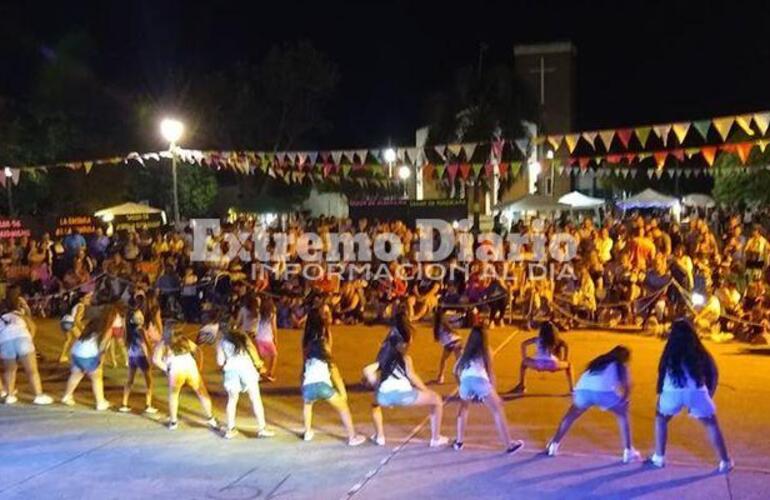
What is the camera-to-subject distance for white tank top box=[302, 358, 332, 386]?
24.5 ft

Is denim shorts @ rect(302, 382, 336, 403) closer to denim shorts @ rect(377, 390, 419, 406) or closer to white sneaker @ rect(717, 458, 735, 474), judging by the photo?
denim shorts @ rect(377, 390, 419, 406)

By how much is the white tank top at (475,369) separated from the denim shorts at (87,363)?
4128mm

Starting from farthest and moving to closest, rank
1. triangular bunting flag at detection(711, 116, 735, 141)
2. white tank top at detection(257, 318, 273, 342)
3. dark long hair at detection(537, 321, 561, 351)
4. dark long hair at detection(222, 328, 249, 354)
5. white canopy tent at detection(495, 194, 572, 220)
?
white canopy tent at detection(495, 194, 572, 220) → triangular bunting flag at detection(711, 116, 735, 141) → white tank top at detection(257, 318, 273, 342) → dark long hair at detection(537, 321, 561, 351) → dark long hair at detection(222, 328, 249, 354)

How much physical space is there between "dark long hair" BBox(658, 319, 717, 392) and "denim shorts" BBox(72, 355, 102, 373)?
5.82m

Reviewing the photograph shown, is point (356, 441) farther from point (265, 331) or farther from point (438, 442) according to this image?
point (265, 331)

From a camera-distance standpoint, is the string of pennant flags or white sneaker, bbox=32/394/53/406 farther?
the string of pennant flags

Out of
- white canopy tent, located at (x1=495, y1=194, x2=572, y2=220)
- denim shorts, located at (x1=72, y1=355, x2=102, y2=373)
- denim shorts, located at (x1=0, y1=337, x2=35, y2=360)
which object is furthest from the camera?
white canopy tent, located at (x1=495, y1=194, x2=572, y2=220)

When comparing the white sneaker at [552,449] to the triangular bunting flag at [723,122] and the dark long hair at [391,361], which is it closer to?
the dark long hair at [391,361]

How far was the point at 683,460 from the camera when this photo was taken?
6.95 metres

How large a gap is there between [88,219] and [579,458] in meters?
16.1

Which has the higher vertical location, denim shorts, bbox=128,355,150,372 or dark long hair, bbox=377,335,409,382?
dark long hair, bbox=377,335,409,382

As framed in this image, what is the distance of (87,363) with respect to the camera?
897 centimetres

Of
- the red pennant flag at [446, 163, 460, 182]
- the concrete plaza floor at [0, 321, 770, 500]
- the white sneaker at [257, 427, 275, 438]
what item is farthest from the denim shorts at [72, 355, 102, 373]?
the red pennant flag at [446, 163, 460, 182]

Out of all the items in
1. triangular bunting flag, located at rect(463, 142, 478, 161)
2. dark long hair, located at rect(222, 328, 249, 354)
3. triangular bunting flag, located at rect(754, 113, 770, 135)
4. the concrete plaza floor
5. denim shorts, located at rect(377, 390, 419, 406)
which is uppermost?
triangular bunting flag, located at rect(463, 142, 478, 161)
